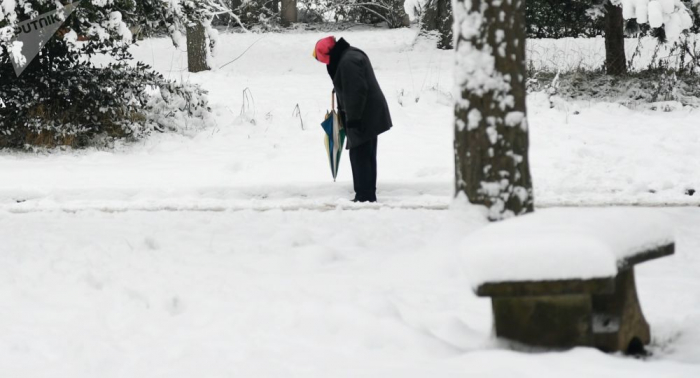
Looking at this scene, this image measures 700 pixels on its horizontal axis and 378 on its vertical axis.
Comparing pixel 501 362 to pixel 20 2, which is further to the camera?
pixel 20 2

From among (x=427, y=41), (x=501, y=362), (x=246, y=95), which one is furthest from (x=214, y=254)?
(x=427, y=41)

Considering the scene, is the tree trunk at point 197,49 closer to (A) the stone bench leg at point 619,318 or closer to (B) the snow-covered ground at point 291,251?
(B) the snow-covered ground at point 291,251

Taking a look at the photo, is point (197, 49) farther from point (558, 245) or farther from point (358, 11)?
point (558, 245)

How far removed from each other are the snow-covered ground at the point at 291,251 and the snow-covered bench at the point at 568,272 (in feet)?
0.40

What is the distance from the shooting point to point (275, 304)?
4.36 m

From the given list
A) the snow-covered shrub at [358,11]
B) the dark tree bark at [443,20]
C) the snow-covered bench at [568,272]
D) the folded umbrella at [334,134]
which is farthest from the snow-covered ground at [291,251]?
the snow-covered shrub at [358,11]

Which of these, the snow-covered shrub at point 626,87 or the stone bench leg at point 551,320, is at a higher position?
the snow-covered shrub at point 626,87

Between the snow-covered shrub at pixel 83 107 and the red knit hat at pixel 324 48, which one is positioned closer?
the red knit hat at pixel 324 48

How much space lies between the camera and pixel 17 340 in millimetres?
4020

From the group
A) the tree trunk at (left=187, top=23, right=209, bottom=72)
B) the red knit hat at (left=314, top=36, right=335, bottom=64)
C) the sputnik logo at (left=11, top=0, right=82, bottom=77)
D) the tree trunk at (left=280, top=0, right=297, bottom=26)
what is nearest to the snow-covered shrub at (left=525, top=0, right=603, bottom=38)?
the tree trunk at (left=187, top=23, right=209, bottom=72)

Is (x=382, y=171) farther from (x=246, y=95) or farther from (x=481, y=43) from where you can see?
(x=481, y=43)

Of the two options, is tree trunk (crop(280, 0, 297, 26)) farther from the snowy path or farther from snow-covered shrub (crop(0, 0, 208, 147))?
the snowy path

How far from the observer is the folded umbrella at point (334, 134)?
8312mm

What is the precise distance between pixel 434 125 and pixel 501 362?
8.40m
